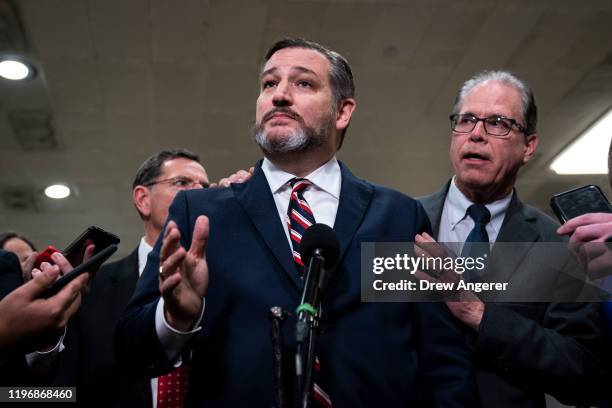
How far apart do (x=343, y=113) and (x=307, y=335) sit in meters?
1.10

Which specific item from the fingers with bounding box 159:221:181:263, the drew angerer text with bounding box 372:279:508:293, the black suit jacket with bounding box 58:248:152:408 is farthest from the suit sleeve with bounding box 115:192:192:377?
the black suit jacket with bounding box 58:248:152:408

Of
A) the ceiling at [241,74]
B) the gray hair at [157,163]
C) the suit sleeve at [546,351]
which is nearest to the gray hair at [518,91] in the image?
the suit sleeve at [546,351]

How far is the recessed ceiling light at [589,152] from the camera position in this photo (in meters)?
5.69

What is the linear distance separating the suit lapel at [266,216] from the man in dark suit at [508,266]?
35 cm

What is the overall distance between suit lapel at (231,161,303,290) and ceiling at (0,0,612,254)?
2529 millimetres

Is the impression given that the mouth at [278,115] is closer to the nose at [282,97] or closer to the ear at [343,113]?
the nose at [282,97]

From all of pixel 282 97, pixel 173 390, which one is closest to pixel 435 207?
pixel 282 97

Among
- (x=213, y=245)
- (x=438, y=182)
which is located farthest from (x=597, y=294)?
(x=438, y=182)

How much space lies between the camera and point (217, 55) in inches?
179

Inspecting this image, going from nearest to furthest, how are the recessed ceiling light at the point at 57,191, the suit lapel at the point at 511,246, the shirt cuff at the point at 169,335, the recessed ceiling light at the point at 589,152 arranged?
the shirt cuff at the point at 169,335 < the suit lapel at the point at 511,246 < the recessed ceiling light at the point at 589,152 < the recessed ceiling light at the point at 57,191

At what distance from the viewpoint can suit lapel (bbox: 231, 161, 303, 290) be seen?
1.57 m

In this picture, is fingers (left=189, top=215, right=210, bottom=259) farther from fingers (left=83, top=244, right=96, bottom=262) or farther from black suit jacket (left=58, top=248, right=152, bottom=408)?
black suit jacket (left=58, top=248, right=152, bottom=408)

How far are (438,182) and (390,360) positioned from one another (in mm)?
5371

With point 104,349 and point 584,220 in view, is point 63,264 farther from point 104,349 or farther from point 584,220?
point 584,220
